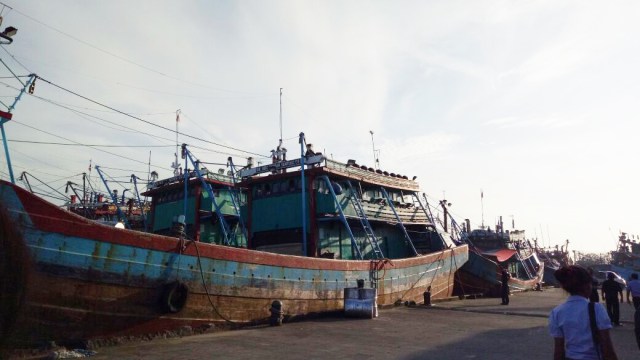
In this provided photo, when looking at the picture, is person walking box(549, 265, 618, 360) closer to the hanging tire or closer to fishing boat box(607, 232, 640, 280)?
the hanging tire

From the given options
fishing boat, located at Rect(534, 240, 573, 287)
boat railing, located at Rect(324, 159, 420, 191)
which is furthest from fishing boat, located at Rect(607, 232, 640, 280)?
boat railing, located at Rect(324, 159, 420, 191)

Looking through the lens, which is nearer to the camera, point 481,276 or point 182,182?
point 182,182

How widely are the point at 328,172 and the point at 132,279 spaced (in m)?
9.68

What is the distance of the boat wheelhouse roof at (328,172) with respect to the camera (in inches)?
685

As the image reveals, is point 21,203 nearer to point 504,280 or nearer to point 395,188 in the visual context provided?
point 395,188

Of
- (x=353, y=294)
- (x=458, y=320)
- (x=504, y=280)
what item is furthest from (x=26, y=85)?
(x=504, y=280)

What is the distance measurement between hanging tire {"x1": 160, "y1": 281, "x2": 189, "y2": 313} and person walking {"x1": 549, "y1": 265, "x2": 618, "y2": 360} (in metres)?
8.08

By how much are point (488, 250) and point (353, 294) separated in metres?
24.2

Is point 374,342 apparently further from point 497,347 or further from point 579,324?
point 579,324

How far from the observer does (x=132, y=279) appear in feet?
30.1

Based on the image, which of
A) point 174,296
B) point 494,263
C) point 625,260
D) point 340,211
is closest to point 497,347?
Answer: point 174,296

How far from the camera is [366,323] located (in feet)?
41.4

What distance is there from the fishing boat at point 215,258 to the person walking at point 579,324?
456 cm

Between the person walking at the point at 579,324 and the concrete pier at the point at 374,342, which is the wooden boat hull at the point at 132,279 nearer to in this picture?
the concrete pier at the point at 374,342
